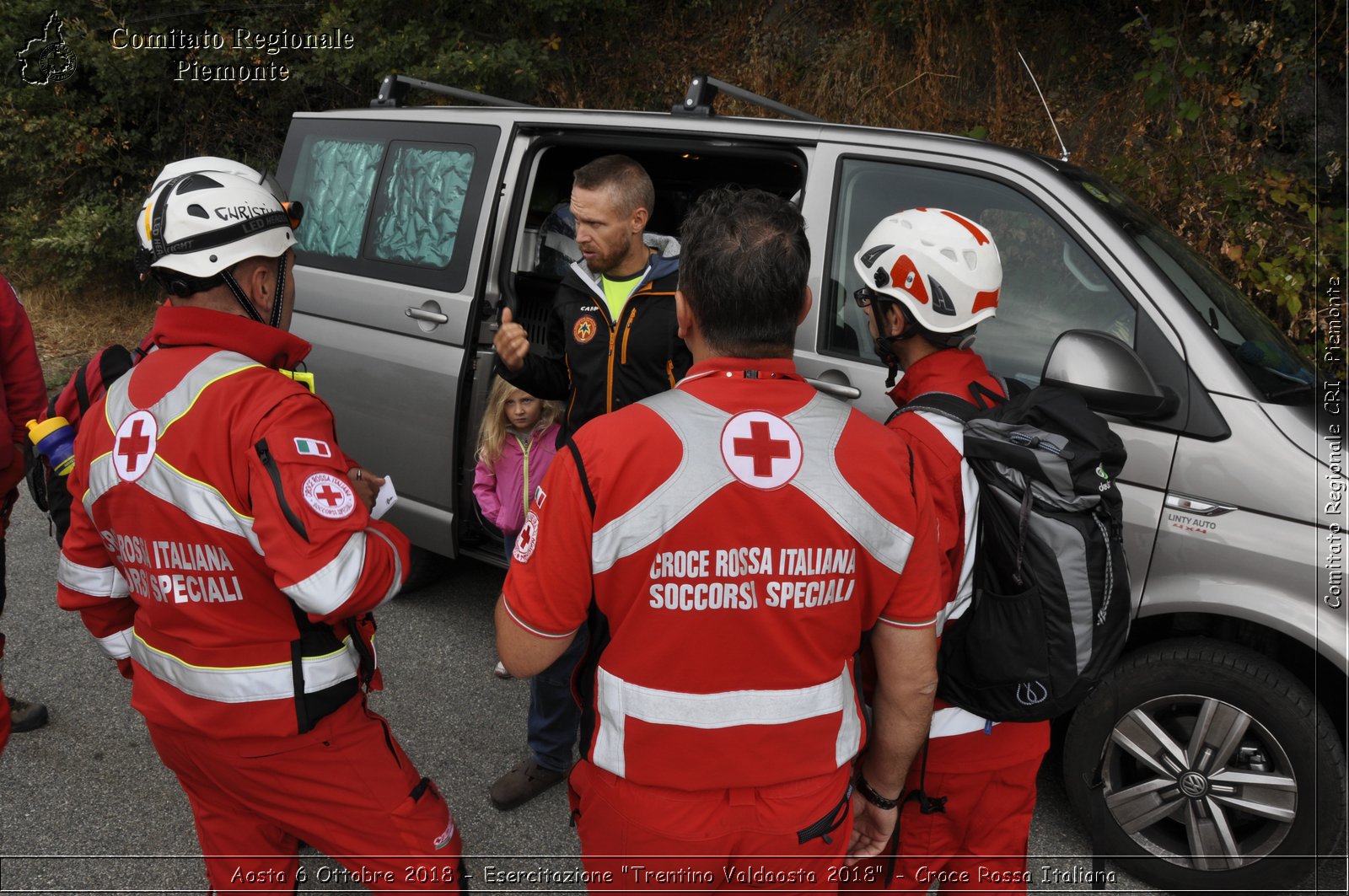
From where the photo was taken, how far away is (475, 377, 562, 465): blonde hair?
3.82 m

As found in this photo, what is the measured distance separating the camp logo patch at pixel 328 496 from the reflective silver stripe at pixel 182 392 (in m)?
0.29

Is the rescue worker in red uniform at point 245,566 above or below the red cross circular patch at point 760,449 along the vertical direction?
below

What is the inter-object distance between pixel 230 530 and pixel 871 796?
1.38 metres

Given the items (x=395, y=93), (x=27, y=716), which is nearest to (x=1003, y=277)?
(x=395, y=93)

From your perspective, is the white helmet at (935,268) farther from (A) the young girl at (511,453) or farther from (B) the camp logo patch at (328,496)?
(A) the young girl at (511,453)

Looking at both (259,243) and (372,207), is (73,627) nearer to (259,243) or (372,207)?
(372,207)

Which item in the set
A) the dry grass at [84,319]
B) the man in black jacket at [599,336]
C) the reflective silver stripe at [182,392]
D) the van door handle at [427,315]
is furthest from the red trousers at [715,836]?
the dry grass at [84,319]

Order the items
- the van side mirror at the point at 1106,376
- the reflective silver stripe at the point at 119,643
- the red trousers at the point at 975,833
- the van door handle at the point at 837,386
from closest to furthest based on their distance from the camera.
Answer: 1. the red trousers at the point at 975,833
2. the reflective silver stripe at the point at 119,643
3. the van side mirror at the point at 1106,376
4. the van door handle at the point at 837,386

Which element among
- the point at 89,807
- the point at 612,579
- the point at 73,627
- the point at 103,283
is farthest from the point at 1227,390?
the point at 103,283

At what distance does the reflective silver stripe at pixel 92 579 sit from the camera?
2188mm

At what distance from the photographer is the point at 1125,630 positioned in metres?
2.02

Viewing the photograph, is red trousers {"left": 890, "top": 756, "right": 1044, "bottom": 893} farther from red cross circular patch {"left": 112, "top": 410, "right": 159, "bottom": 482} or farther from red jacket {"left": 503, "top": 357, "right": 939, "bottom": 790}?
red cross circular patch {"left": 112, "top": 410, "right": 159, "bottom": 482}

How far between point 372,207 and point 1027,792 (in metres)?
3.59

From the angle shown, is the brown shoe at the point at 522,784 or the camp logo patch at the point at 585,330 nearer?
the camp logo patch at the point at 585,330
